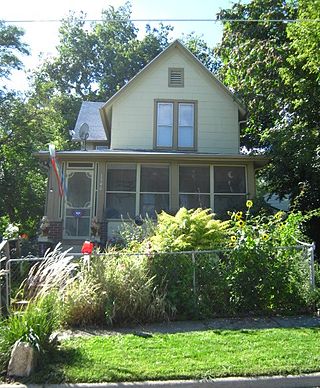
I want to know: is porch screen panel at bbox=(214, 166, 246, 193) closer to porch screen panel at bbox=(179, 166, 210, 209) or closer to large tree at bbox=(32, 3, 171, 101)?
porch screen panel at bbox=(179, 166, 210, 209)

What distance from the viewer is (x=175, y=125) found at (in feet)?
56.1

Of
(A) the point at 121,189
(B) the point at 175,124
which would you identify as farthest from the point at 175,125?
(A) the point at 121,189

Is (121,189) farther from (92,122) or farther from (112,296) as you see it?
(112,296)

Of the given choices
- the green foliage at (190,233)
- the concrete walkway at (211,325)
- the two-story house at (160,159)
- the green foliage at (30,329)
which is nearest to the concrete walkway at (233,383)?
the green foliage at (30,329)

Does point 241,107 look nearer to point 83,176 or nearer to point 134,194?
point 134,194

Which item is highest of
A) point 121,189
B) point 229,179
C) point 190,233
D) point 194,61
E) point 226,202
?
point 194,61

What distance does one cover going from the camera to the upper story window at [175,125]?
1703cm

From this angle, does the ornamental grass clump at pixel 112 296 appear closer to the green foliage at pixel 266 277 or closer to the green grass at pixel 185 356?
the green grass at pixel 185 356

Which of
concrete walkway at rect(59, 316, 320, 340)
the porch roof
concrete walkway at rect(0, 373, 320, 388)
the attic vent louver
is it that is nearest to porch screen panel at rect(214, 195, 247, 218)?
the porch roof

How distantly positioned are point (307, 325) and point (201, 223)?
3120mm

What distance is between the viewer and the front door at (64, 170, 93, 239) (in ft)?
50.5

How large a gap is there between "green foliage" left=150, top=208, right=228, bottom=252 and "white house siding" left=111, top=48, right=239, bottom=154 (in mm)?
7899

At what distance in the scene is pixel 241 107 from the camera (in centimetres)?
1733

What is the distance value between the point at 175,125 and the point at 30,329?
12.7 metres
